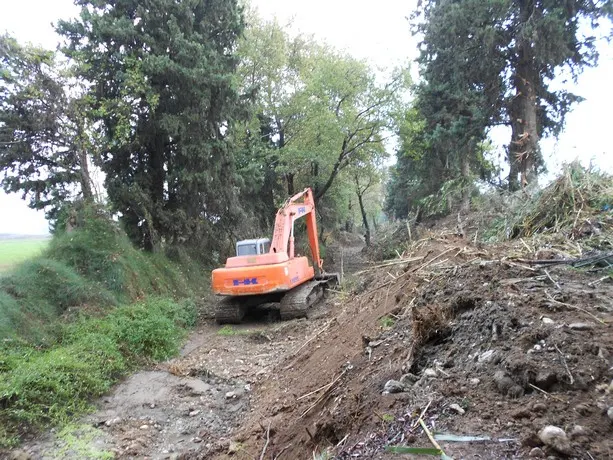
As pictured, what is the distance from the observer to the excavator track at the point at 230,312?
32.4 ft

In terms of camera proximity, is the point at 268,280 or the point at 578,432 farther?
the point at 268,280

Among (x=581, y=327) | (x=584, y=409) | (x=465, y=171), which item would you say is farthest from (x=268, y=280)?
(x=465, y=171)

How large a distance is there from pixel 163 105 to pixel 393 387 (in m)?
11.1

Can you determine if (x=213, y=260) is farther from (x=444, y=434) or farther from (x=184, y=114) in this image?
(x=444, y=434)

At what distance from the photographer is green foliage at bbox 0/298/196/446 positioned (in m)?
4.70

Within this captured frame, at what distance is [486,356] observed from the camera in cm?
258

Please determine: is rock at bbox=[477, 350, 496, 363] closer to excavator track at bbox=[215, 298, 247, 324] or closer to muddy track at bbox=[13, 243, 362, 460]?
muddy track at bbox=[13, 243, 362, 460]

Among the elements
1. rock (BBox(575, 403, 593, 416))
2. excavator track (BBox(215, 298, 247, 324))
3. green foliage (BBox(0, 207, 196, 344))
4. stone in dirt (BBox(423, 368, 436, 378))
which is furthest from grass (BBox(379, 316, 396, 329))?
excavator track (BBox(215, 298, 247, 324))

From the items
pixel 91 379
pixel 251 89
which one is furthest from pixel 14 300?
pixel 251 89

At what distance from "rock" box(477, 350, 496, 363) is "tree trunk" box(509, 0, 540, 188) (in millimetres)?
10382

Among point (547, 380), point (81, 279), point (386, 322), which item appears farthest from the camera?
point (81, 279)

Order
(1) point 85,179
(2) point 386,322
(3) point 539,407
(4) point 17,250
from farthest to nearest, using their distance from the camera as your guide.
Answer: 1. (1) point 85,179
2. (4) point 17,250
3. (2) point 386,322
4. (3) point 539,407

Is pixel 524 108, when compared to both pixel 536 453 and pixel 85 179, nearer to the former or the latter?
pixel 85 179

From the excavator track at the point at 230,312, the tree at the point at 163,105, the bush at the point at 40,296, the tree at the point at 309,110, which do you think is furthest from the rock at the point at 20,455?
the tree at the point at 309,110
